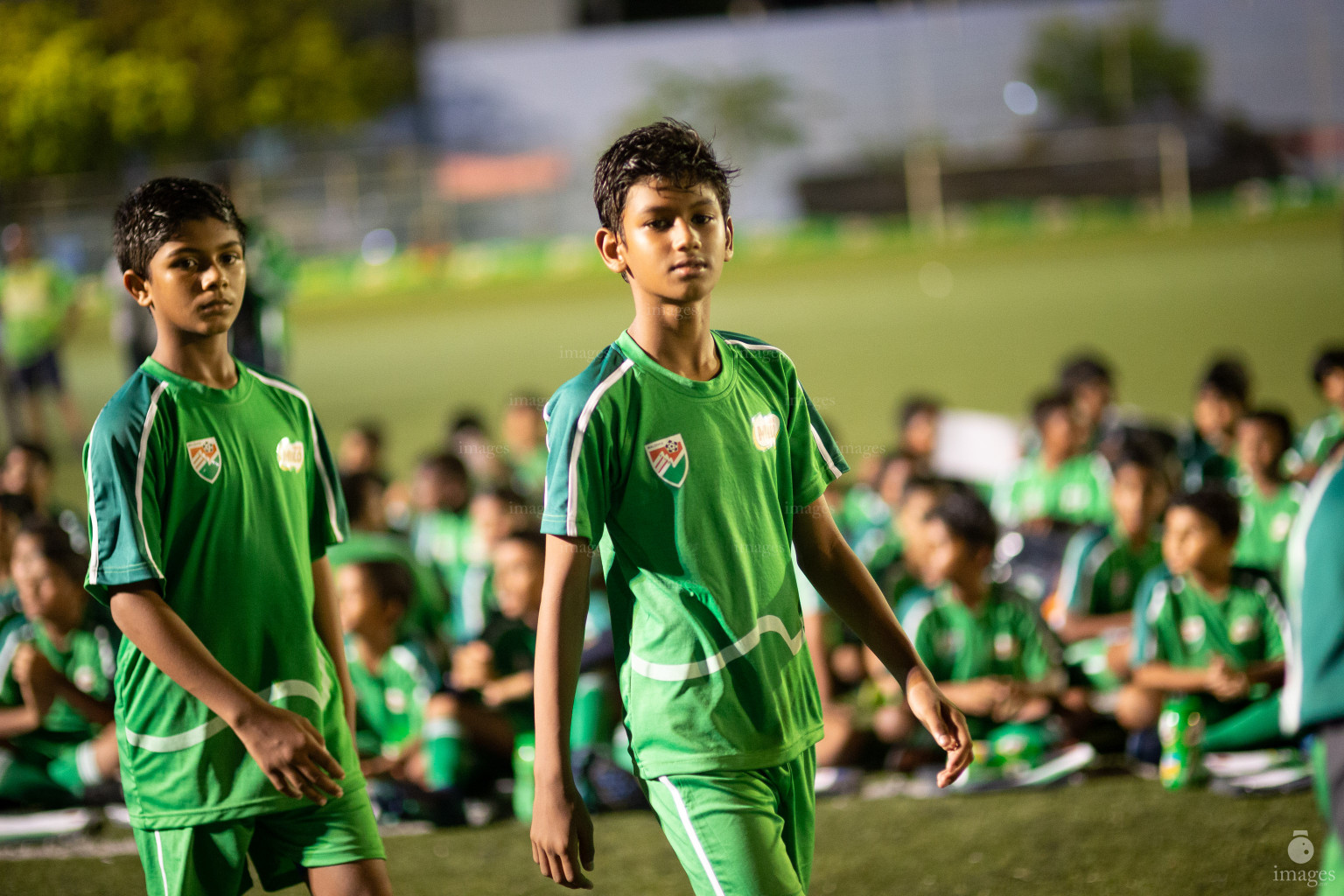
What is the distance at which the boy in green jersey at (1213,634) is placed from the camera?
3.87 m

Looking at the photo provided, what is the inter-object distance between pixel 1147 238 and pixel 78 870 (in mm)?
18457

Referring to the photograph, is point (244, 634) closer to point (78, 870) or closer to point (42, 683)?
point (78, 870)

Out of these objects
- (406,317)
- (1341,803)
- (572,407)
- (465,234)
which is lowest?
(1341,803)

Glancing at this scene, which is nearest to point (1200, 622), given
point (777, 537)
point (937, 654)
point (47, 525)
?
point (937, 654)

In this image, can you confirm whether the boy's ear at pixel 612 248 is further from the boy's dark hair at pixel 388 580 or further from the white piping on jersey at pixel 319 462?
the boy's dark hair at pixel 388 580

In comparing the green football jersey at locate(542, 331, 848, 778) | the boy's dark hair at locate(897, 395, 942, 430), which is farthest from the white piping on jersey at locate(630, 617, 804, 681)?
the boy's dark hair at locate(897, 395, 942, 430)

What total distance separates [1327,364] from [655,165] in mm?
4522

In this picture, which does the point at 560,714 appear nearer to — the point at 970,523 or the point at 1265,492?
the point at 970,523

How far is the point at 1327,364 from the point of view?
5430 millimetres

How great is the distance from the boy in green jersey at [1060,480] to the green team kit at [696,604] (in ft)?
12.9

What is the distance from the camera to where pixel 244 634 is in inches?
79.6

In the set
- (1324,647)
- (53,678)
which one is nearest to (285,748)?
(1324,647)

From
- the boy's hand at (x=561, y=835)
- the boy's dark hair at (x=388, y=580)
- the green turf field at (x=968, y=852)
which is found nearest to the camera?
the boy's hand at (x=561, y=835)

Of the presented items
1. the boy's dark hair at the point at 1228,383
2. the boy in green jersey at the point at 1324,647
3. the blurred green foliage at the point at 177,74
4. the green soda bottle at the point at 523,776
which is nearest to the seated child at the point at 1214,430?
the boy's dark hair at the point at 1228,383
